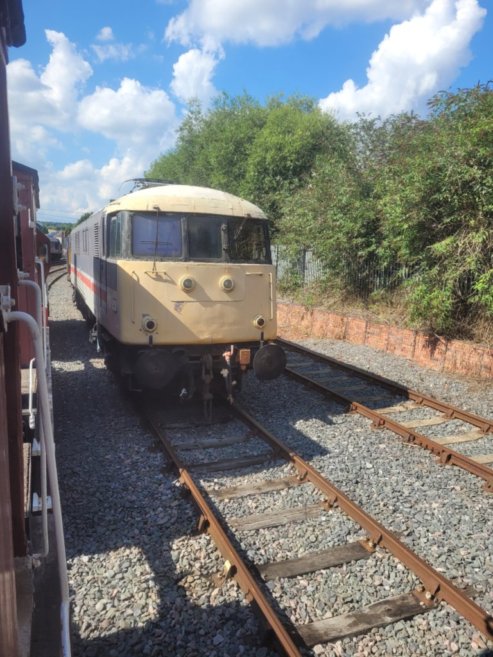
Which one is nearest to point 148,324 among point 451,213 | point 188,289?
point 188,289

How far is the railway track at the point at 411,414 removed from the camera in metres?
5.72

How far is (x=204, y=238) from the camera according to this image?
6.60m

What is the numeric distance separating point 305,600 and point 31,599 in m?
1.98

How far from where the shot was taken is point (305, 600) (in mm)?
3396

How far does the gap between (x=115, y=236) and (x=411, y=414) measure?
4916 millimetres

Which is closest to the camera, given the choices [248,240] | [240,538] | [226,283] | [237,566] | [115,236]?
[237,566]

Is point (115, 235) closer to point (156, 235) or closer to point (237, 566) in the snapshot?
point (156, 235)

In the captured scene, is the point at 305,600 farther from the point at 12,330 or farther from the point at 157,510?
the point at 12,330

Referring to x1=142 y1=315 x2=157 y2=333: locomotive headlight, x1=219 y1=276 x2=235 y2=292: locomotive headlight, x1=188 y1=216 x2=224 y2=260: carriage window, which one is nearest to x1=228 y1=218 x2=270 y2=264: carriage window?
x1=188 y1=216 x2=224 y2=260: carriage window

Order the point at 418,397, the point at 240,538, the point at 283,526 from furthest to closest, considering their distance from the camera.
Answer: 1. the point at 418,397
2. the point at 283,526
3. the point at 240,538

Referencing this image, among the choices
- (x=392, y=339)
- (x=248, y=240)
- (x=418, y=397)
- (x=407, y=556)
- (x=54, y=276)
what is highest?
(x=248, y=240)

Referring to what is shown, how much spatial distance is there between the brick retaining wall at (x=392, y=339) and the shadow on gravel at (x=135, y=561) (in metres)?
6.11

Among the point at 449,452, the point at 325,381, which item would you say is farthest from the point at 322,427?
the point at 325,381

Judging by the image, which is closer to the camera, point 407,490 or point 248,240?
point 407,490
